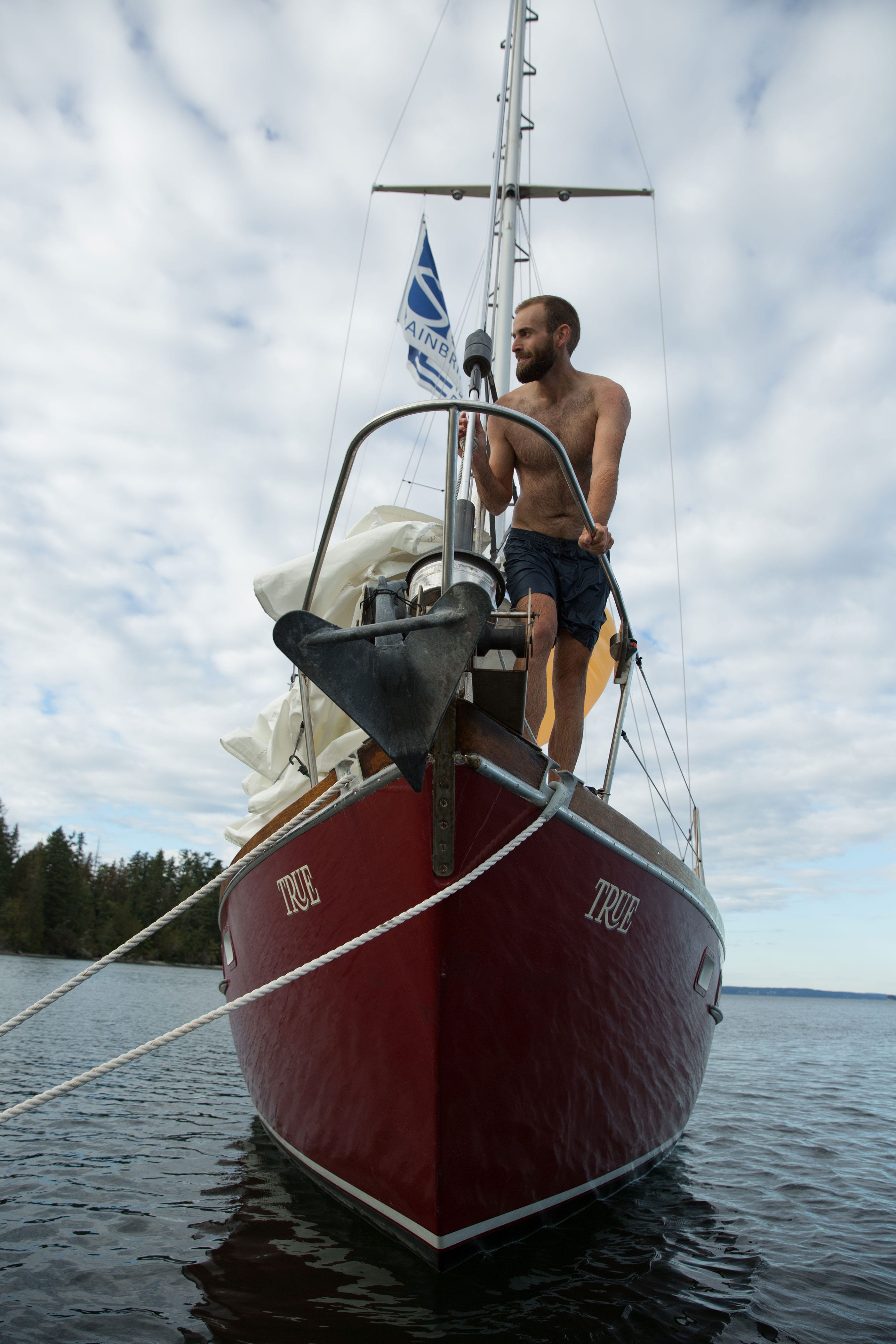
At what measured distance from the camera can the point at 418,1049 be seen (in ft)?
8.34

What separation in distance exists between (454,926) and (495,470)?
2250mm

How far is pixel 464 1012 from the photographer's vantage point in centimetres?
254

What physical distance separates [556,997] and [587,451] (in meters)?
2.40

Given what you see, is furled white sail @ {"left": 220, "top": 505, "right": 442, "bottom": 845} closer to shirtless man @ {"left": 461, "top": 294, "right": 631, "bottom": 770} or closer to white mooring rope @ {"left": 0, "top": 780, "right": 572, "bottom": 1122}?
shirtless man @ {"left": 461, "top": 294, "right": 631, "bottom": 770}

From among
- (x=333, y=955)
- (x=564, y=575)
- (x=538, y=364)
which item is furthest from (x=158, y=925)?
(x=538, y=364)

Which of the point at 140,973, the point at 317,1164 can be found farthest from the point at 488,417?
the point at 140,973

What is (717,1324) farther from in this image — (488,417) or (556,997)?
(488,417)

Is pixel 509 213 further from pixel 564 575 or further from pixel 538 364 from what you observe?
pixel 564 575

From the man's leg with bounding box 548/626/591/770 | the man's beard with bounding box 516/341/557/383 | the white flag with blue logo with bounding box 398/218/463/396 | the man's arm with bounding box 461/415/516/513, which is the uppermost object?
the white flag with blue logo with bounding box 398/218/463/396

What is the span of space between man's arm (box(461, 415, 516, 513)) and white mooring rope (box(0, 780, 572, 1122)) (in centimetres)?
167

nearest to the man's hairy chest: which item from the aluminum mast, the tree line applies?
the aluminum mast

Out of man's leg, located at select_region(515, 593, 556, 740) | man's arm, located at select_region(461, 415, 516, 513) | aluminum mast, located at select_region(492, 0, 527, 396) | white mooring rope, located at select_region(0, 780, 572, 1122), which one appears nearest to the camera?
white mooring rope, located at select_region(0, 780, 572, 1122)

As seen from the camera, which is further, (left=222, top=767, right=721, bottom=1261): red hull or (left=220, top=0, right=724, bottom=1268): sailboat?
(left=222, top=767, right=721, bottom=1261): red hull

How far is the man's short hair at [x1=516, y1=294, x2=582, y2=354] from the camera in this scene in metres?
3.59
